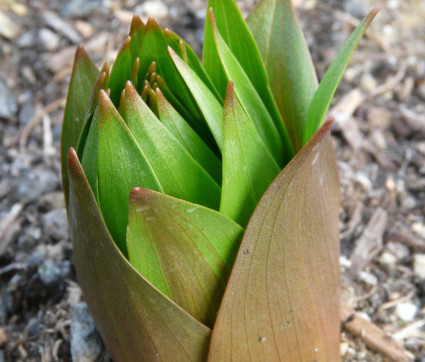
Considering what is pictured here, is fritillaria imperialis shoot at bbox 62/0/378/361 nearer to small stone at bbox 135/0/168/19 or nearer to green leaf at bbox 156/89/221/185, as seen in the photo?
green leaf at bbox 156/89/221/185

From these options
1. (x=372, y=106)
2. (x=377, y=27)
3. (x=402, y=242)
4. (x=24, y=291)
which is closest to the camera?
(x=24, y=291)

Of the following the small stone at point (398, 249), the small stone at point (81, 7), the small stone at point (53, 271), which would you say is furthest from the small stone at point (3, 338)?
the small stone at point (81, 7)

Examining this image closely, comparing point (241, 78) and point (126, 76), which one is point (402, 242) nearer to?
point (241, 78)

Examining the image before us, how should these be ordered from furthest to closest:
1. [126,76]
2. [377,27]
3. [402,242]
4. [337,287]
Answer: [377,27] < [402,242] < [337,287] < [126,76]

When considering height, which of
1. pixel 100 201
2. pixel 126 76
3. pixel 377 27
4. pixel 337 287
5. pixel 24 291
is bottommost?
pixel 24 291

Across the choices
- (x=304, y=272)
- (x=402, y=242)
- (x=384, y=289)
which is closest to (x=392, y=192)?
(x=402, y=242)

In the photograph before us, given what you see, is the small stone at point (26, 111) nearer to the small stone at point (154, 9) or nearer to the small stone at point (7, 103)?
the small stone at point (7, 103)

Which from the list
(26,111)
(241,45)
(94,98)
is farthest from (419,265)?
(26,111)

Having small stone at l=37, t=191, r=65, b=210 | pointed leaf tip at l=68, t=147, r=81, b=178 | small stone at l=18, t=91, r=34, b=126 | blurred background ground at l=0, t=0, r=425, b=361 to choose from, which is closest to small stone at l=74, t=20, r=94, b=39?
blurred background ground at l=0, t=0, r=425, b=361
